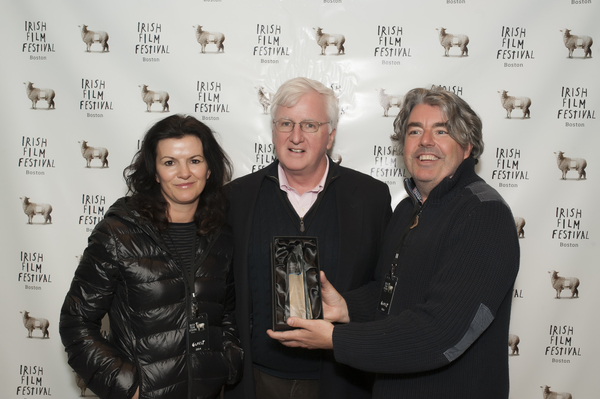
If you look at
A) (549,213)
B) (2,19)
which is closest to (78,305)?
(2,19)

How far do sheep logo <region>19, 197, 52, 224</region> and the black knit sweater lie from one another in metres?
2.05

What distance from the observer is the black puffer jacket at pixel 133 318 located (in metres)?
1.52

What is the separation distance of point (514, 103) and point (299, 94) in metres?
1.35

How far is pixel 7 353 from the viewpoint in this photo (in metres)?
2.50

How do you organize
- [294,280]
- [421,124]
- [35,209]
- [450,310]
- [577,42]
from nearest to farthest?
[450,310], [294,280], [421,124], [577,42], [35,209]

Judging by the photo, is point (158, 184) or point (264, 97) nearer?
point (158, 184)

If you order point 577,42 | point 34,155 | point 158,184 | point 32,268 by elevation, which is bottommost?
point 32,268

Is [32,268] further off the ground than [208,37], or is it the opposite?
[208,37]

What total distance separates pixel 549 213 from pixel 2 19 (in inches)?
138

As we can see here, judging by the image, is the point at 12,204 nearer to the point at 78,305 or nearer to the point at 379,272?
the point at 78,305

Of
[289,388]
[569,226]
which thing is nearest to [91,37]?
[289,388]

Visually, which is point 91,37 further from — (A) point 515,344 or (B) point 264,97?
(A) point 515,344

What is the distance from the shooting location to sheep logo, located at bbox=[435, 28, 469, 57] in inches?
93.6

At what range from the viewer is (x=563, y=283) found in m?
2.42
